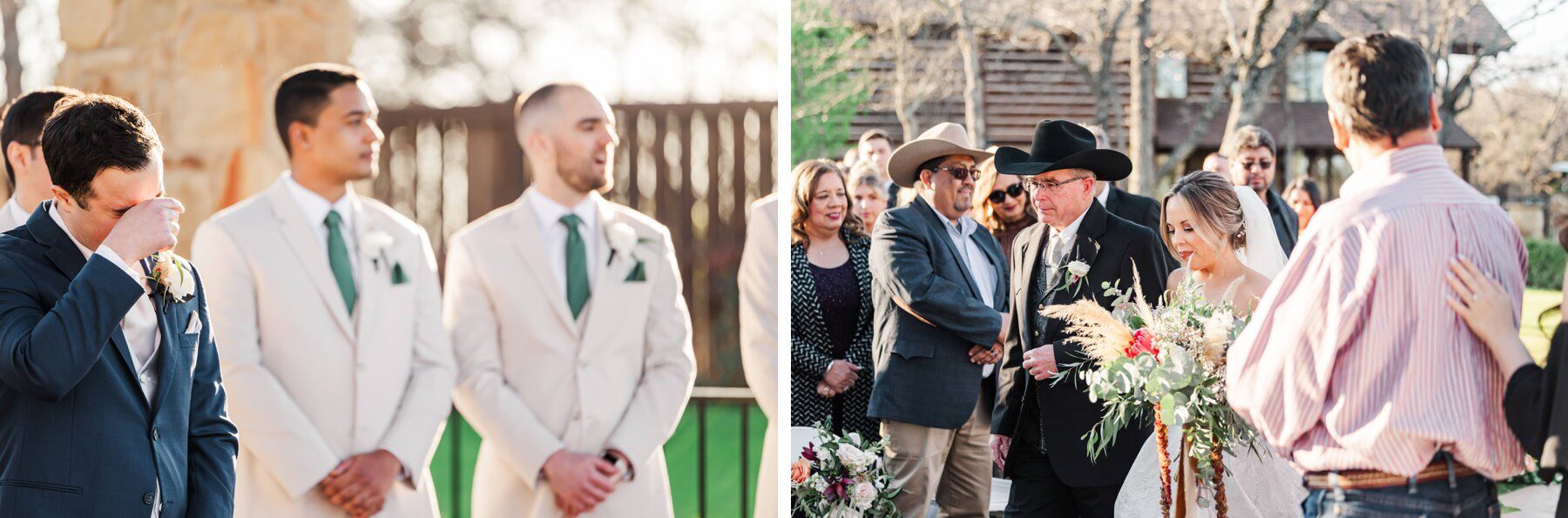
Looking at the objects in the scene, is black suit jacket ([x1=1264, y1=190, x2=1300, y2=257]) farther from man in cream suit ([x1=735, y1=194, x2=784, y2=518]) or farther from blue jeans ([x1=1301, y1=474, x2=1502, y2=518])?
blue jeans ([x1=1301, y1=474, x2=1502, y2=518])

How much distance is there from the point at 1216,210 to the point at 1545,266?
77.1ft

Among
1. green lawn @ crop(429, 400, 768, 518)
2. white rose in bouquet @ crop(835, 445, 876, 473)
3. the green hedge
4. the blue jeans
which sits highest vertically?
the blue jeans

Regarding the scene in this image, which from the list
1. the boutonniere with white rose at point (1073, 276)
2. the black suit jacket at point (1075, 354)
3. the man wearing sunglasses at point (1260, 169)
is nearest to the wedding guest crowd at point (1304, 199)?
the man wearing sunglasses at point (1260, 169)

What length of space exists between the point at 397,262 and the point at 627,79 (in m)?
0.81

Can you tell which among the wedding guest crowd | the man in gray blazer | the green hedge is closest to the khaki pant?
the man in gray blazer

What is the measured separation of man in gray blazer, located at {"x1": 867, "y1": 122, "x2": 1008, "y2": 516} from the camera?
15.7ft

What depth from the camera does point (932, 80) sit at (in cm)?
2008

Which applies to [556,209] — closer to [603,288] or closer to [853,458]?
[603,288]

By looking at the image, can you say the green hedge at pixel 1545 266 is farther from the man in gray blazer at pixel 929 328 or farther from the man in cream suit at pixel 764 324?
the man in cream suit at pixel 764 324

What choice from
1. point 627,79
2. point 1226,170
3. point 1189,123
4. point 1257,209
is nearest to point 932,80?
point 1189,123

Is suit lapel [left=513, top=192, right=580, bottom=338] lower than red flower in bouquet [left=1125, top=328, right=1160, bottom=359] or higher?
higher

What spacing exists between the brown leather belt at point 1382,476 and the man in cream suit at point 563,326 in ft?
5.98

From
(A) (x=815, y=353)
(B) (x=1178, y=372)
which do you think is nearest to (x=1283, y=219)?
(A) (x=815, y=353)

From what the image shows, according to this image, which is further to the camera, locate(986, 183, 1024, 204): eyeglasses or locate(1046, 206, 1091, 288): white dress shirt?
locate(986, 183, 1024, 204): eyeglasses
